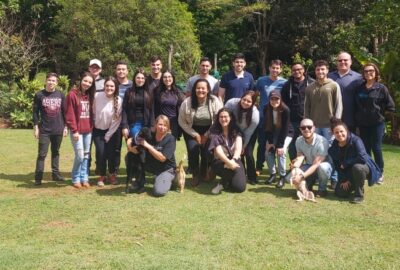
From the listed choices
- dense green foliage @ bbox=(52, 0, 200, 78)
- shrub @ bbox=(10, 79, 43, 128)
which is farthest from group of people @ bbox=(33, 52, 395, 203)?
dense green foliage @ bbox=(52, 0, 200, 78)

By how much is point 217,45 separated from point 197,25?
1.94 m

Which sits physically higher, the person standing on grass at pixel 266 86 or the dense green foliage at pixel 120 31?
the dense green foliage at pixel 120 31

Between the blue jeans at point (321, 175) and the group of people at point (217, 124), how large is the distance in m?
0.01

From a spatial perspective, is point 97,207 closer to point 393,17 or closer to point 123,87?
point 123,87

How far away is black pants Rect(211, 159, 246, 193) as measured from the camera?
6109 mm

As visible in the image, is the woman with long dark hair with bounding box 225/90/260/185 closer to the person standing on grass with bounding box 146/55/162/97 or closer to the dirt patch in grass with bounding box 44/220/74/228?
the person standing on grass with bounding box 146/55/162/97

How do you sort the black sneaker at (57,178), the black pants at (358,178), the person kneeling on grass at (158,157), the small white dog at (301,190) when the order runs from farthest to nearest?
the black sneaker at (57,178) → the person kneeling on grass at (158,157) → the small white dog at (301,190) → the black pants at (358,178)

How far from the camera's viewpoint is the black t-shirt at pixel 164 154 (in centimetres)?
616

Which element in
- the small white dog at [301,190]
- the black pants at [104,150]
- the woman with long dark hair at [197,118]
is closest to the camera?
the small white dog at [301,190]

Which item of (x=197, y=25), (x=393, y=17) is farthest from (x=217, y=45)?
(x=393, y=17)

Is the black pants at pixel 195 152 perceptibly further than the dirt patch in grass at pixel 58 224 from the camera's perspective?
Yes

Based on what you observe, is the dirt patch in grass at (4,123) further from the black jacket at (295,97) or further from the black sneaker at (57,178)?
the black jacket at (295,97)

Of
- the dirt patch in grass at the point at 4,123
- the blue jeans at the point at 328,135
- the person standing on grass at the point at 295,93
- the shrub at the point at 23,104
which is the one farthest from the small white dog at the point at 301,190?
the dirt patch in grass at the point at 4,123

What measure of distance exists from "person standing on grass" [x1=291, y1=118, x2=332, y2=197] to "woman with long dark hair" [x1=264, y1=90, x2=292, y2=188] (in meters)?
0.40
